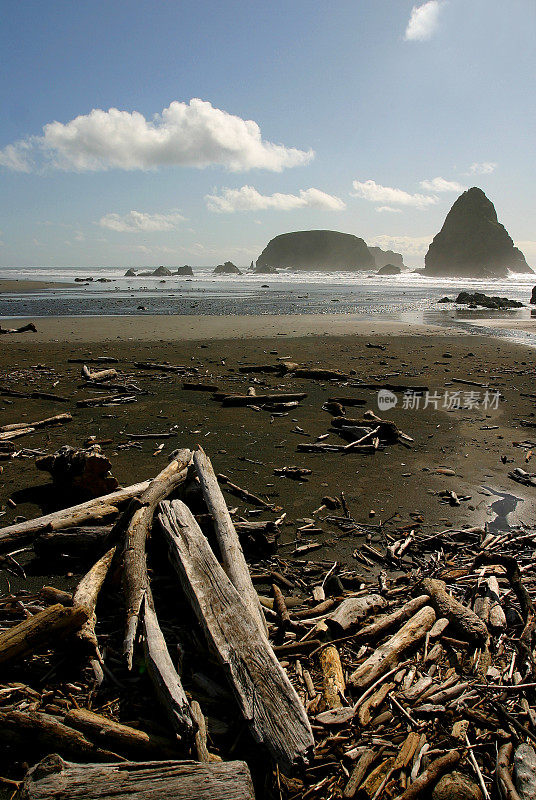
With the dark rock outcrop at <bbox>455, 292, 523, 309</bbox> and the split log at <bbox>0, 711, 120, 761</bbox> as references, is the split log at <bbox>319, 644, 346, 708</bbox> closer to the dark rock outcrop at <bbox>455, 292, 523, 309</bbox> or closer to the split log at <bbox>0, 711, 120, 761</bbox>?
the split log at <bbox>0, 711, 120, 761</bbox>

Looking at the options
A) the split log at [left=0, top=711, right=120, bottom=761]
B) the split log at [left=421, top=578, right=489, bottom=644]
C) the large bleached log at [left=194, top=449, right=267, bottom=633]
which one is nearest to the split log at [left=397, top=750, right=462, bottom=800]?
the split log at [left=421, top=578, right=489, bottom=644]

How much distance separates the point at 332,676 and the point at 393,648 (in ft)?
1.80

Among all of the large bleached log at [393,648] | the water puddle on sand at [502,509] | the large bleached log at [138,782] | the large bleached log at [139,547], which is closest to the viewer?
the large bleached log at [138,782]

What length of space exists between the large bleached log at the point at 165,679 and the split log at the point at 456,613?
226 cm

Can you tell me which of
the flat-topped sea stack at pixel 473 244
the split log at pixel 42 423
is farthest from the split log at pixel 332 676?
the flat-topped sea stack at pixel 473 244

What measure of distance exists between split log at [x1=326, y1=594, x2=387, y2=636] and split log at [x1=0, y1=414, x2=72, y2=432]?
774 centimetres

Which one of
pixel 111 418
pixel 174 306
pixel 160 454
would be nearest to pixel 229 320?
pixel 174 306

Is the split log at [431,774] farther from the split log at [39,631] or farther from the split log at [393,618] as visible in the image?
the split log at [39,631]

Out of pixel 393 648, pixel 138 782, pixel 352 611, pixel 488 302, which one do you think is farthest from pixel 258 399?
pixel 488 302

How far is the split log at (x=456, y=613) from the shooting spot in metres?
3.59

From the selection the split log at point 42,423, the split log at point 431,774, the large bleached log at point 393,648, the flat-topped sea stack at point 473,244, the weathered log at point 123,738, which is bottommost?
the split log at point 431,774

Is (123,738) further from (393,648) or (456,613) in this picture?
(456,613)

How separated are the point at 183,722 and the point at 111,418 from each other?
27.1 feet

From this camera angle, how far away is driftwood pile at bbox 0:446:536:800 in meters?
2.47
